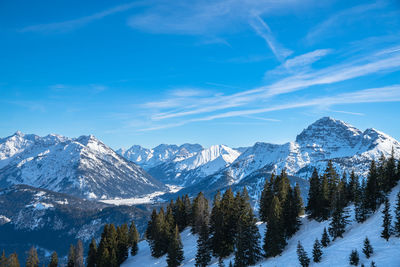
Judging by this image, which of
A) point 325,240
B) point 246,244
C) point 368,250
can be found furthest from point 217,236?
point 368,250

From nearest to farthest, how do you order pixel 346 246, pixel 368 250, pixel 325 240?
pixel 368 250
pixel 346 246
pixel 325 240

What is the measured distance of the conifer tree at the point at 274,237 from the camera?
6216cm

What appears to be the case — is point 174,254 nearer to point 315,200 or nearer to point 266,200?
point 266,200

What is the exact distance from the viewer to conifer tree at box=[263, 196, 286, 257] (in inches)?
2447

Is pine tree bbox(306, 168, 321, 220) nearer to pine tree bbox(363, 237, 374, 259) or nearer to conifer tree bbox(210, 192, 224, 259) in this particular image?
conifer tree bbox(210, 192, 224, 259)

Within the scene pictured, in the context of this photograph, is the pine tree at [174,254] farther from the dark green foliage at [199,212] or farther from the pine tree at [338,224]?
the pine tree at [338,224]

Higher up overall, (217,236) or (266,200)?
(266,200)

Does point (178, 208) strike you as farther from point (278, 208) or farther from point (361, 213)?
point (361, 213)

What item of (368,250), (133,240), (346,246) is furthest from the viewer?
(133,240)

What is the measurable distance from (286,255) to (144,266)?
42921mm

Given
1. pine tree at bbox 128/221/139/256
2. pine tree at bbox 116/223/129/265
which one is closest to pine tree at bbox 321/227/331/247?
pine tree at bbox 116/223/129/265

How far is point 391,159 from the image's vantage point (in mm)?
71125

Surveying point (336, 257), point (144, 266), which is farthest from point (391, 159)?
point (144, 266)

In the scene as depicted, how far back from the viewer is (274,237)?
6259 cm
